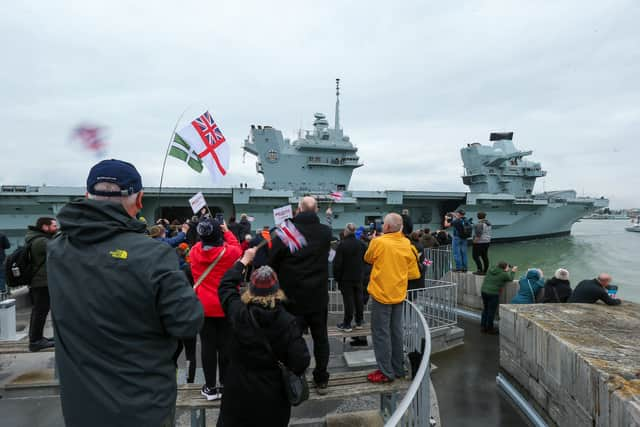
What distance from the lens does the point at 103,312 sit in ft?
4.27

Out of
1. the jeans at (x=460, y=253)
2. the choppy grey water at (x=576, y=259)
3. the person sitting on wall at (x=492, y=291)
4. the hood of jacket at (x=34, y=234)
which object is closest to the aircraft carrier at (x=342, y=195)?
the choppy grey water at (x=576, y=259)

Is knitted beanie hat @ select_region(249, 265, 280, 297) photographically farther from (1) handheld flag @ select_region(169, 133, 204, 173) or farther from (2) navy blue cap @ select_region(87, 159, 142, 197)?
(1) handheld flag @ select_region(169, 133, 204, 173)

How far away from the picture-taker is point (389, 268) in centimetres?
328

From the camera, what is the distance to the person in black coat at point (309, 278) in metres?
2.88

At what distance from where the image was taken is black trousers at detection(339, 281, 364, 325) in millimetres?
4605

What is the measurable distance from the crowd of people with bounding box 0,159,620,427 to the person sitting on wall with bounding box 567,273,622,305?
11.2 feet

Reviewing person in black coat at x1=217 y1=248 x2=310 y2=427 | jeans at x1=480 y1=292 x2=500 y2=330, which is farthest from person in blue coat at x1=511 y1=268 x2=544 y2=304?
person in black coat at x1=217 y1=248 x2=310 y2=427

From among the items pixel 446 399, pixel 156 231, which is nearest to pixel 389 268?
pixel 446 399

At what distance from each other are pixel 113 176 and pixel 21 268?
3.71m

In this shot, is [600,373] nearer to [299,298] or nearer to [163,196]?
[299,298]

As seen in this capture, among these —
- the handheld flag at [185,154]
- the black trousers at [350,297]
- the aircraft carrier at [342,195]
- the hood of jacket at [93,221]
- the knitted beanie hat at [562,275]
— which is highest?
the aircraft carrier at [342,195]

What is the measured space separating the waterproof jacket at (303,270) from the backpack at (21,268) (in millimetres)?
3204

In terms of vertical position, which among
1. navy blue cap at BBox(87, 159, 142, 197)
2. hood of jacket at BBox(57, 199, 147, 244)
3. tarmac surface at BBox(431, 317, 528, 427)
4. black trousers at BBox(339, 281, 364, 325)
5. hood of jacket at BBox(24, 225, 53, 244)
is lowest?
tarmac surface at BBox(431, 317, 528, 427)

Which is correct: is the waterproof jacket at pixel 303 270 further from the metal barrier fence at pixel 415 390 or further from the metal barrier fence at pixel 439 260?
the metal barrier fence at pixel 439 260
